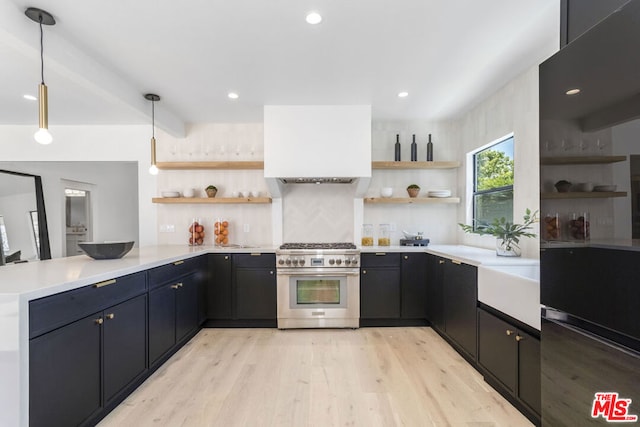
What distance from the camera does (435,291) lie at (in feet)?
11.3

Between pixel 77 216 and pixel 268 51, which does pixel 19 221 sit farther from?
pixel 268 51

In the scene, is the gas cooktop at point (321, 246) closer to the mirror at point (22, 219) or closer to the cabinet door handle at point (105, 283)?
the cabinet door handle at point (105, 283)

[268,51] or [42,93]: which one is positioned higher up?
[268,51]

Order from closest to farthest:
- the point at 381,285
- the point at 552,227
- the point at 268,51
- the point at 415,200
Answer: the point at 552,227, the point at 268,51, the point at 381,285, the point at 415,200

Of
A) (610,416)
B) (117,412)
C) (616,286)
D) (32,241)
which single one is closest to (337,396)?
(117,412)

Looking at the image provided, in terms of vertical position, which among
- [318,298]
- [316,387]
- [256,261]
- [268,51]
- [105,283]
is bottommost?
[316,387]

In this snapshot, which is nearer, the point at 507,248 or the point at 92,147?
the point at 507,248

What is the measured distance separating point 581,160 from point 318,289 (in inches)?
119

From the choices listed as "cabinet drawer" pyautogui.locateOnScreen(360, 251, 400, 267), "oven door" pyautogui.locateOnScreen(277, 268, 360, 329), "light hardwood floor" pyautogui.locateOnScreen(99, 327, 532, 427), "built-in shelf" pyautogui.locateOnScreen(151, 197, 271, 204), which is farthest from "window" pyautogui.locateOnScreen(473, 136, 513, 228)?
"built-in shelf" pyautogui.locateOnScreen(151, 197, 271, 204)

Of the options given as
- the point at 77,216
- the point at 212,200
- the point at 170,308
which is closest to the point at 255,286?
the point at 170,308

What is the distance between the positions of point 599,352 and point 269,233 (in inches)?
147

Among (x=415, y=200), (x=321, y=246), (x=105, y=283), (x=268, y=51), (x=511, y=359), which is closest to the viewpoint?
(x=105, y=283)

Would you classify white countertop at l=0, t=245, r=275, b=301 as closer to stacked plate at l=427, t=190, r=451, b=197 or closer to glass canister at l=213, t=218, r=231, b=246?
glass canister at l=213, t=218, r=231, b=246

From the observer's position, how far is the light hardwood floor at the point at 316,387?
2004mm
